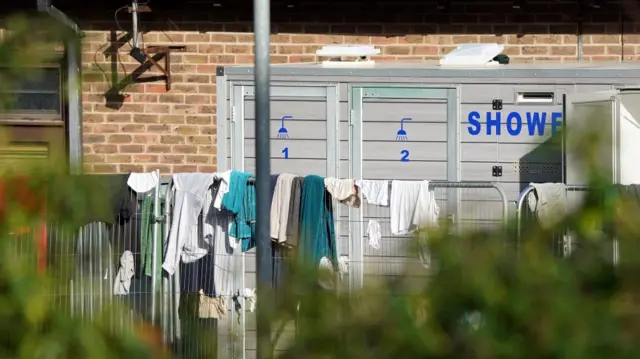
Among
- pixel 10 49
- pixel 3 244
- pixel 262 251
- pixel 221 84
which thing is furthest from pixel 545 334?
pixel 221 84

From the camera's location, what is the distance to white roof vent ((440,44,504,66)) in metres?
8.31

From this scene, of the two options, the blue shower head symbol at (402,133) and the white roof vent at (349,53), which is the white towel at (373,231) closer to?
the blue shower head symbol at (402,133)

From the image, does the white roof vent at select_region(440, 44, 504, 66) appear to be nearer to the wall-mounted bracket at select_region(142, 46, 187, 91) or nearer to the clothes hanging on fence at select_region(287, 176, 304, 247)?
the clothes hanging on fence at select_region(287, 176, 304, 247)

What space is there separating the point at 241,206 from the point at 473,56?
7.61 ft

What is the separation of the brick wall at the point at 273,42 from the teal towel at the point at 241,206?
1.98 metres

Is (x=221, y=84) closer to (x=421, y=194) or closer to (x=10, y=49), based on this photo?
(x=421, y=194)

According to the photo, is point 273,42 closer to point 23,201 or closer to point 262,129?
point 262,129

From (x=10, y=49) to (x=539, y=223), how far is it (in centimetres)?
105

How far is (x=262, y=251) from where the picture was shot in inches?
152

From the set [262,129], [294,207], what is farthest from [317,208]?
[262,129]

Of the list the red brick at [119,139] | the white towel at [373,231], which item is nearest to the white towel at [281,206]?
the white towel at [373,231]

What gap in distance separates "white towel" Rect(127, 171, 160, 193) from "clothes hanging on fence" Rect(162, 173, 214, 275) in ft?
0.47

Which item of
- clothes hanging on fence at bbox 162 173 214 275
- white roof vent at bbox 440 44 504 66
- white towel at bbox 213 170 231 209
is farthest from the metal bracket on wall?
clothes hanging on fence at bbox 162 173 214 275

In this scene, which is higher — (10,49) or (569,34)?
(569,34)
